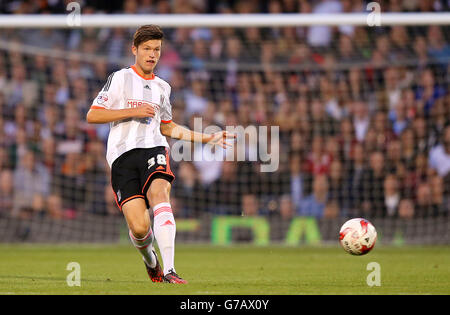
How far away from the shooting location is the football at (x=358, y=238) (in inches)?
317

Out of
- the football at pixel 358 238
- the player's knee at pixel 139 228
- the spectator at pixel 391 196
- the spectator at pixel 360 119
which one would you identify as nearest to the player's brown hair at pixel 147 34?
the player's knee at pixel 139 228

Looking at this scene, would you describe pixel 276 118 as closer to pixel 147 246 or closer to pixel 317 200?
pixel 317 200

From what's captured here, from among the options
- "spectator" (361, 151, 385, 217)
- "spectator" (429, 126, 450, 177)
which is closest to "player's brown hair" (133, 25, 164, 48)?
"spectator" (361, 151, 385, 217)

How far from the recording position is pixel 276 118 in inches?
595

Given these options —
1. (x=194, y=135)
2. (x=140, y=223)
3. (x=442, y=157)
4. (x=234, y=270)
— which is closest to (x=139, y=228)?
(x=140, y=223)

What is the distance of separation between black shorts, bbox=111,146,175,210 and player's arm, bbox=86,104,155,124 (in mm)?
334

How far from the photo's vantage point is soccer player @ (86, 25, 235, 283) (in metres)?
7.08

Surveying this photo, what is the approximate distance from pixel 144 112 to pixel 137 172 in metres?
Answer: 0.53

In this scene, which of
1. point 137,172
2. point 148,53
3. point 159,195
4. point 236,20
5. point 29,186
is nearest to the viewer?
point 159,195

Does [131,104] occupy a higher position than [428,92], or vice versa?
[428,92]

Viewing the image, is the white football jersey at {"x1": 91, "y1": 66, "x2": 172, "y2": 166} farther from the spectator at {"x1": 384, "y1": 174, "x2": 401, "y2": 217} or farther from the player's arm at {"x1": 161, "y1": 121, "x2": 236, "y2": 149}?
the spectator at {"x1": 384, "y1": 174, "x2": 401, "y2": 217}

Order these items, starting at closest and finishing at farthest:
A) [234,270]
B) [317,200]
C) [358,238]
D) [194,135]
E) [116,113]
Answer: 1. [116,113]
2. [194,135]
3. [358,238]
4. [234,270]
5. [317,200]

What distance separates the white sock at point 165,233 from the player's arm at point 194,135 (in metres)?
0.81

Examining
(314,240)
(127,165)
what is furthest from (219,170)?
(127,165)
